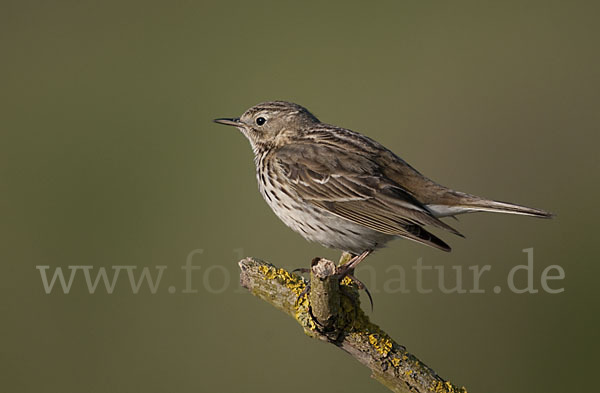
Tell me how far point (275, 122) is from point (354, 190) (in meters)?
1.31

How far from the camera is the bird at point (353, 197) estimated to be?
6145mm

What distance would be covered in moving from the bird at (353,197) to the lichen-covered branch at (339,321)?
710 mm

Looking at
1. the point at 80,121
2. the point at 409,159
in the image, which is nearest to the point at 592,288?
the point at 409,159

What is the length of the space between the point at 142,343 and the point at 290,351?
2.01 m

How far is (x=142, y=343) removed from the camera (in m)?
10.1

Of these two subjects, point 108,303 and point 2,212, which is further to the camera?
point 2,212

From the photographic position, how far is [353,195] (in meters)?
6.38

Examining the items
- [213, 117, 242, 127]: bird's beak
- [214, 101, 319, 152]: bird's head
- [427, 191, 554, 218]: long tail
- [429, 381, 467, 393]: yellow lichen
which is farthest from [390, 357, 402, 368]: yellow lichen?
[213, 117, 242, 127]: bird's beak

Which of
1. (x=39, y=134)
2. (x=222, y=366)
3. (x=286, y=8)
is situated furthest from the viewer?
(x=286, y=8)

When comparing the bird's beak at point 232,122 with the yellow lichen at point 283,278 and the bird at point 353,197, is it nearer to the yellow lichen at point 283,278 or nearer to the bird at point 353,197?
the bird at point 353,197

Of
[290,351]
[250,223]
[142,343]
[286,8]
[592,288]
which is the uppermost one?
[286,8]

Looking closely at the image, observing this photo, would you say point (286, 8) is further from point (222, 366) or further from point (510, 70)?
point (222, 366)

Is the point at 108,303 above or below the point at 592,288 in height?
below

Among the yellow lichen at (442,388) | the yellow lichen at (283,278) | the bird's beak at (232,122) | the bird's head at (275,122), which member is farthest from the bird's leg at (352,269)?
the bird's beak at (232,122)
